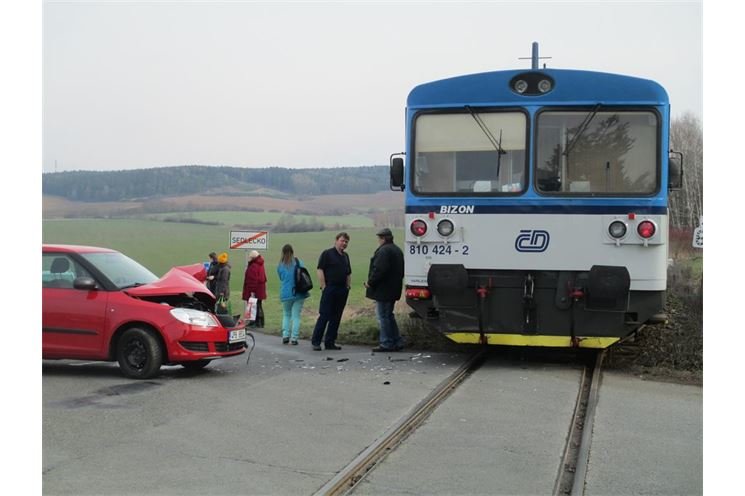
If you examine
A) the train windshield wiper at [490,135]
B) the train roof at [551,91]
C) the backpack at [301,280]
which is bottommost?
the backpack at [301,280]

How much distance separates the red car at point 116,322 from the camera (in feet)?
33.4

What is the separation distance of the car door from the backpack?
3.89 m

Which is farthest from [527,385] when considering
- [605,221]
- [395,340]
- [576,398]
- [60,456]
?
[60,456]

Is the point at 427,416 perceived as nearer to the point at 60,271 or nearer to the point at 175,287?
the point at 175,287

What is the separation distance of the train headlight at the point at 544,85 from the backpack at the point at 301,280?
4845 mm

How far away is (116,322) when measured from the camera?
33.5ft

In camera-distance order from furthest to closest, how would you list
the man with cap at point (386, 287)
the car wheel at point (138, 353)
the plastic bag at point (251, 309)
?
the plastic bag at point (251, 309) < the man with cap at point (386, 287) < the car wheel at point (138, 353)

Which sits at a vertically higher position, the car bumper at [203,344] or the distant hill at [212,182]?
the distant hill at [212,182]

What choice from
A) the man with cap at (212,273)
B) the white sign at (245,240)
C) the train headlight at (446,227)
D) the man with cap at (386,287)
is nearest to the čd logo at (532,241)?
the train headlight at (446,227)

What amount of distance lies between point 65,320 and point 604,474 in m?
6.66

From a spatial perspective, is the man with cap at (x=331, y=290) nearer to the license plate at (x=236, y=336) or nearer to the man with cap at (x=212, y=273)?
the license plate at (x=236, y=336)

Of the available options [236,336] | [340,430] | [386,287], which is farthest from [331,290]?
[340,430]

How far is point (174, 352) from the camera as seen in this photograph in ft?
33.5

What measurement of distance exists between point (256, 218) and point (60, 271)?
12316 millimetres
